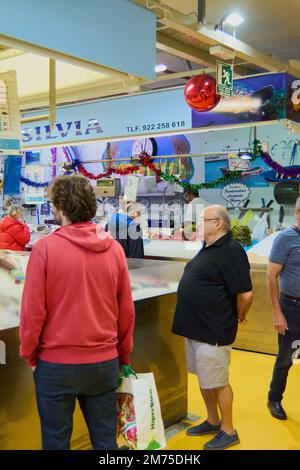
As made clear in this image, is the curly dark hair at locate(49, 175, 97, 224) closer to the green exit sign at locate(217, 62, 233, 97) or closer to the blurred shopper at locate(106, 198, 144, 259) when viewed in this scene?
the green exit sign at locate(217, 62, 233, 97)

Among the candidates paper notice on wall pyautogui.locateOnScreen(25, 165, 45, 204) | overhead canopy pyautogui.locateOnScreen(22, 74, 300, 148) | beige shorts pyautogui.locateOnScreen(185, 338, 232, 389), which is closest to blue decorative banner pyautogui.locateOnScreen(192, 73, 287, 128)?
overhead canopy pyautogui.locateOnScreen(22, 74, 300, 148)

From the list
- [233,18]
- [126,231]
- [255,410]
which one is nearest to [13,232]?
[126,231]

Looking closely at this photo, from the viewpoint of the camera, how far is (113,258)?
238 centimetres

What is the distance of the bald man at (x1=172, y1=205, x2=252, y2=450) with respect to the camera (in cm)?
342

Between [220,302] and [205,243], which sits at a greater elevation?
[205,243]

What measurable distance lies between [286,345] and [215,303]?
3.35 ft

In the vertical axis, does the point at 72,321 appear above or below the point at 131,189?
below

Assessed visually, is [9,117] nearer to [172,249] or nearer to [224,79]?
[224,79]

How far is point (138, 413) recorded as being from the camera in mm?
2521

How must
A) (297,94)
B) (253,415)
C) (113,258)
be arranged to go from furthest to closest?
(297,94) < (253,415) < (113,258)

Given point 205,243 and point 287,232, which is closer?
Answer: point 205,243

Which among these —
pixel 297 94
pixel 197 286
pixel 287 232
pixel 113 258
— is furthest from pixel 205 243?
pixel 297 94
